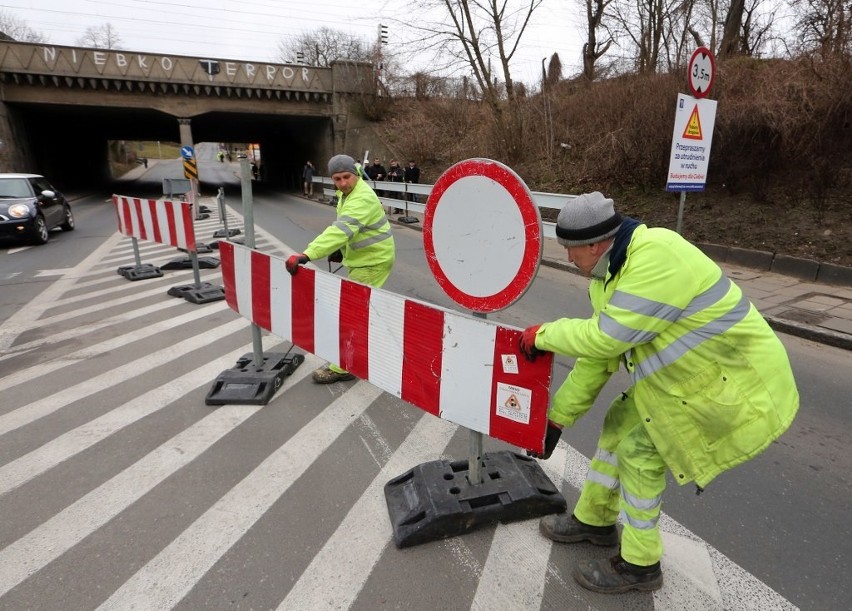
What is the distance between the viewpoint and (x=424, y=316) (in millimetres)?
2465

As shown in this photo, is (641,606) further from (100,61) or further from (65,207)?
(100,61)

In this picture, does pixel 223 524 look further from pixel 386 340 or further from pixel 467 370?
pixel 467 370

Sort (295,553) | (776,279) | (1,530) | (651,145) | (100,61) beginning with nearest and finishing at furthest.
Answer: (295,553), (1,530), (776,279), (651,145), (100,61)

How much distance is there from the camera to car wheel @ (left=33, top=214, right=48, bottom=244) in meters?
11.4

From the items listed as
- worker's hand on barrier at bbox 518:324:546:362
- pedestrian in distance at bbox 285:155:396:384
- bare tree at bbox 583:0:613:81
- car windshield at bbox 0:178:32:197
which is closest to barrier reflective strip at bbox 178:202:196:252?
pedestrian in distance at bbox 285:155:396:384

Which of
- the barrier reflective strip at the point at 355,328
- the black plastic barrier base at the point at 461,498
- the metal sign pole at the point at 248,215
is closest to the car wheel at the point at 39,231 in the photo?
the metal sign pole at the point at 248,215

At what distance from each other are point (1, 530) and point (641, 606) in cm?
326

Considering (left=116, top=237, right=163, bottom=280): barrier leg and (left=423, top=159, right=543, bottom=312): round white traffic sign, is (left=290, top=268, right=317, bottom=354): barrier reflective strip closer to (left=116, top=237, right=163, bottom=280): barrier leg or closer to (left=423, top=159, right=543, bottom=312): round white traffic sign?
(left=423, top=159, right=543, bottom=312): round white traffic sign

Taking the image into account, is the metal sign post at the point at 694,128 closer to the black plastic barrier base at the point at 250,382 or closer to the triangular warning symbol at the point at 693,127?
the triangular warning symbol at the point at 693,127

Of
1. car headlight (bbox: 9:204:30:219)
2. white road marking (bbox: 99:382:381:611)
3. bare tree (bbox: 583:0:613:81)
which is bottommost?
white road marking (bbox: 99:382:381:611)

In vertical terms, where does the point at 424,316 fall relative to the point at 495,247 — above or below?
below

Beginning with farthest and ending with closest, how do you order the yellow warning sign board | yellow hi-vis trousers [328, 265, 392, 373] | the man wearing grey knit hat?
1. the yellow warning sign board
2. yellow hi-vis trousers [328, 265, 392, 373]
3. the man wearing grey knit hat

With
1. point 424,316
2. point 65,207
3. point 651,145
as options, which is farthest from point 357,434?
point 65,207

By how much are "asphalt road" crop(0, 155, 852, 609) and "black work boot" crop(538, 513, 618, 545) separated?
0.05 metres
